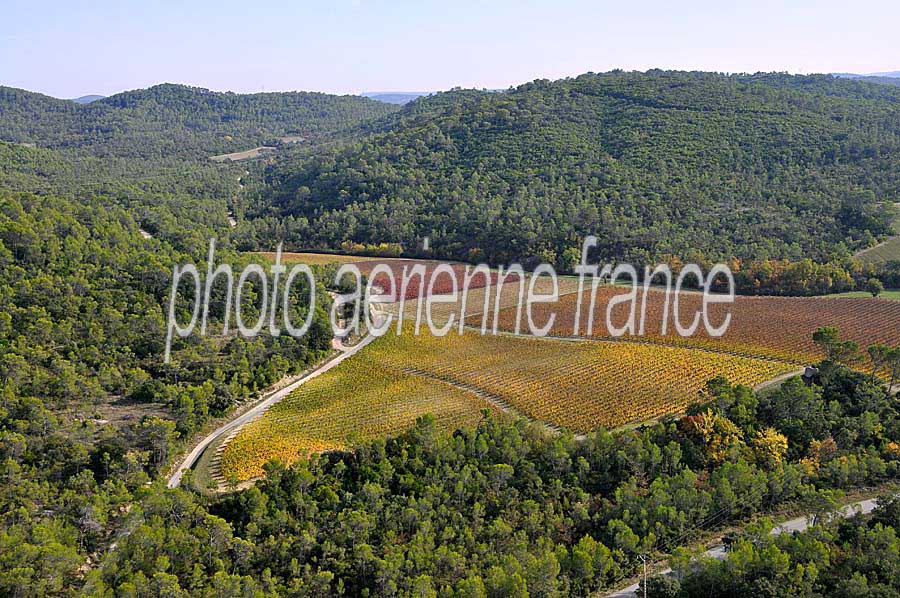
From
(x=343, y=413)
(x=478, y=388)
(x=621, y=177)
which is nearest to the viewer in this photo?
(x=343, y=413)

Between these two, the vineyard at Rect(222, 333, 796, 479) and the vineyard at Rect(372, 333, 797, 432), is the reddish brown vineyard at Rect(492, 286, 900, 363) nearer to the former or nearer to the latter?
the vineyard at Rect(372, 333, 797, 432)

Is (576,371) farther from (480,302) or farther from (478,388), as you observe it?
(480,302)

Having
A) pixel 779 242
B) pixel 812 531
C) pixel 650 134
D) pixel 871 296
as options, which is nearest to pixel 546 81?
pixel 650 134

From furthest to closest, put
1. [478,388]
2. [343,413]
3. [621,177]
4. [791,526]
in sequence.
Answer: [621,177] < [478,388] < [343,413] < [791,526]

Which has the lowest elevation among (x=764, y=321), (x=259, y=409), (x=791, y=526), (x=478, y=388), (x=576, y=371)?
(x=791, y=526)

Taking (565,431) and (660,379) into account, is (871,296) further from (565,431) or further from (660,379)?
(565,431)

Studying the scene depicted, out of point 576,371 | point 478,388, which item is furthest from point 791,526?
point 478,388

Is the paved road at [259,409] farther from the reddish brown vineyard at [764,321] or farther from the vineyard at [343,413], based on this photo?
the reddish brown vineyard at [764,321]
